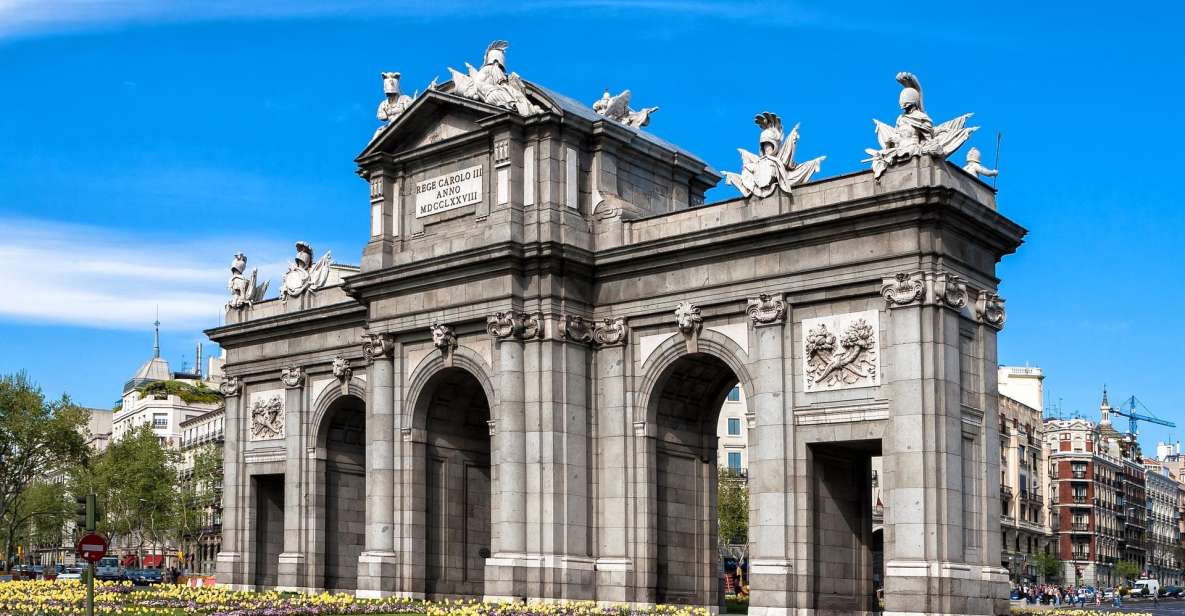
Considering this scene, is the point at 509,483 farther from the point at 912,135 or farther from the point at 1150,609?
the point at 1150,609

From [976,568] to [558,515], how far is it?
1261 centimetres

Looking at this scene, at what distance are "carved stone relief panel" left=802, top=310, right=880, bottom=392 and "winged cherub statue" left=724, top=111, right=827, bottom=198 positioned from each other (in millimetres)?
4195

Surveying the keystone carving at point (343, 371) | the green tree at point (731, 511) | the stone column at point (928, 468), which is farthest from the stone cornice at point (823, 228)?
the green tree at point (731, 511)

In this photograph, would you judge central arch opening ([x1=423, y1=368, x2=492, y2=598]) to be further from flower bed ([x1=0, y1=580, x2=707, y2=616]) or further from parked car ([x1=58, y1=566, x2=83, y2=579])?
parked car ([x1=58, y1=566, x2=83, y2=579])

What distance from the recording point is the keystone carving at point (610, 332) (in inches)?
1786

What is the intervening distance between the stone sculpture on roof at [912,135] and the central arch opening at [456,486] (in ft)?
51.6

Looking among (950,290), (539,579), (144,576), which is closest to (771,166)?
(950,290)

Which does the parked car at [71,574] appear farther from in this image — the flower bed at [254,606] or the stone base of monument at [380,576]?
the stone base of monument at [380,576]

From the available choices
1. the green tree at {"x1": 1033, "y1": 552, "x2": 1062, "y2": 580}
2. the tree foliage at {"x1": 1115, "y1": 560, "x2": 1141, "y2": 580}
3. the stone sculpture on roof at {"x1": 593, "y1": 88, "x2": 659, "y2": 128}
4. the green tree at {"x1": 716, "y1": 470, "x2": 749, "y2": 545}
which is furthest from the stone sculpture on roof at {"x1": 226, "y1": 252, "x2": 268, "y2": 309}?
the tree foliage at {"x1": 1115, "y1": 560, "x2": 1141, "y2": 580}

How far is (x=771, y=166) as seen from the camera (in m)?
42.5

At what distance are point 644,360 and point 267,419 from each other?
20140 millimetres

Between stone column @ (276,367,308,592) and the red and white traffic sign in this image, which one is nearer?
the red and white traffic sign

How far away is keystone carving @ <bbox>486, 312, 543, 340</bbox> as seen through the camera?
4472 cm

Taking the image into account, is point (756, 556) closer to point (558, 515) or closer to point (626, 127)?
point (558, 515)
